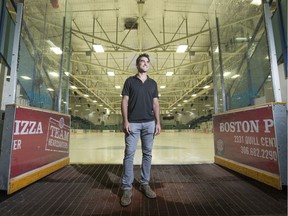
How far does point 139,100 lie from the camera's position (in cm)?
235

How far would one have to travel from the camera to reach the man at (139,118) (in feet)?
7.48

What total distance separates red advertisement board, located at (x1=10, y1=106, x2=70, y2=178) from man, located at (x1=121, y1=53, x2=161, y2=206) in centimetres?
146

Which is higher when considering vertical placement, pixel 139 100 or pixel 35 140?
pixel 139 100

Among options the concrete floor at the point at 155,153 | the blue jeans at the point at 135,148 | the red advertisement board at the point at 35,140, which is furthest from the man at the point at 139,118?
the concrete floor at the point at 155,153

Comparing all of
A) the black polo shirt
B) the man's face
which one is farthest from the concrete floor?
the man's face

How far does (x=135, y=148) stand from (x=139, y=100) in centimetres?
61

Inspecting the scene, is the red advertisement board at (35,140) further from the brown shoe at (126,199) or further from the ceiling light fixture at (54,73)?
the brown shoe at (126,199)

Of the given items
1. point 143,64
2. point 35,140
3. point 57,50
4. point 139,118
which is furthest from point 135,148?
point 57,50

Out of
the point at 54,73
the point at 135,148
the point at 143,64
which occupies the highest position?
the point at 54,73

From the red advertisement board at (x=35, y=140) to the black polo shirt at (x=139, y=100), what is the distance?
1517 millimetres

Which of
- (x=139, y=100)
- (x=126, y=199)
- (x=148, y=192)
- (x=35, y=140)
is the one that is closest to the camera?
(x=126, y=199)

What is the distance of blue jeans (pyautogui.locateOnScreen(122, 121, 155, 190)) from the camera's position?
7.38ft

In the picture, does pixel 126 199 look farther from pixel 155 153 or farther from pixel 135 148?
pixel 155 153

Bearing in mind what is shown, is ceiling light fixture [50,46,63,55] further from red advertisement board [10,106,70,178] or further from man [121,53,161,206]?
man [121,53,161,206]
